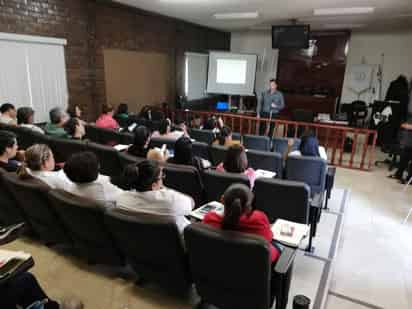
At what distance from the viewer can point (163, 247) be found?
1.64 meters

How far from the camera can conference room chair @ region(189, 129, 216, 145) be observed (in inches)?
181

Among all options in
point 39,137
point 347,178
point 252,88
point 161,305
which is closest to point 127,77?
point 39,137

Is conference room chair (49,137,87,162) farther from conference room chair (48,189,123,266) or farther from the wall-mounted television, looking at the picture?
the wall-mounted television

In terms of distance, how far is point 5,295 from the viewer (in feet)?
4.70

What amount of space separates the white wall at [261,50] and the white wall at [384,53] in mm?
2328

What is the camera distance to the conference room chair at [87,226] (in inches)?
72.2

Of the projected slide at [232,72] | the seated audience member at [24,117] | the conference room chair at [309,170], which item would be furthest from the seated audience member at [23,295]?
the projected slide at [232,72]

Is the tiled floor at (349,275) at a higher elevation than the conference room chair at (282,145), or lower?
lower

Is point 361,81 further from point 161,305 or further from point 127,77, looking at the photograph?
point 161,305

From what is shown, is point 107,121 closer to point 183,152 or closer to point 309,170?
point 183,152

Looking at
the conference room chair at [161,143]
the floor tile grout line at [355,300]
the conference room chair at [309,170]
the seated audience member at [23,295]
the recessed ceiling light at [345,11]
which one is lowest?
the floor tile grout line at [355,300]

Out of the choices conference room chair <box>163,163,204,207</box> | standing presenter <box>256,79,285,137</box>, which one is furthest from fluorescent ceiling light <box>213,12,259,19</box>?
conference room chair <box>163,163,204,207</box>

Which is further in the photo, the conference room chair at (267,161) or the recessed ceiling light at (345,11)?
the recessed ceiling light at (345,11)

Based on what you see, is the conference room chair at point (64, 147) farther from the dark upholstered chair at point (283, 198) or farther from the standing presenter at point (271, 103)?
the standing presenter at point (271, 103)
